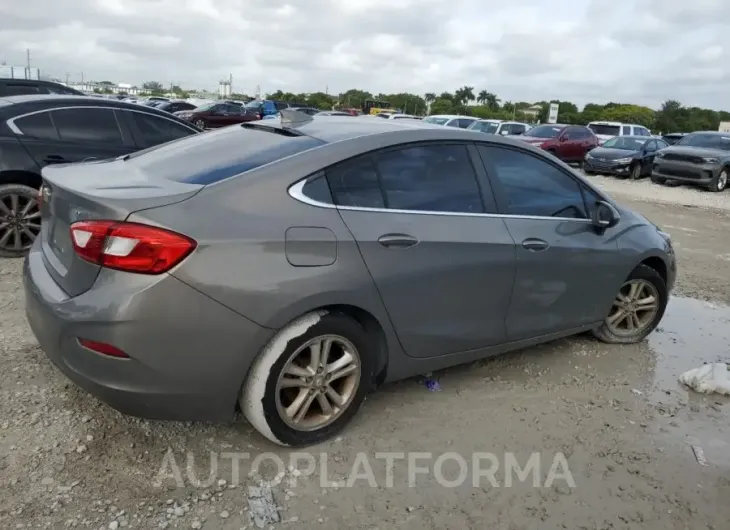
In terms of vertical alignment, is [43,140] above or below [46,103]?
below

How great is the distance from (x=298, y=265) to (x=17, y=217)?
4272mm

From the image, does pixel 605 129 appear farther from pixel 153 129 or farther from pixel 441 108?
pixel 441 108

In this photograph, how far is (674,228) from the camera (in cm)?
1032

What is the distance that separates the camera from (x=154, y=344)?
2.58m

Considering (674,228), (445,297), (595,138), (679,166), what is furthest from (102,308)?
(595,138)

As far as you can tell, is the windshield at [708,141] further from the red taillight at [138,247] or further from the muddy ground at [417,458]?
the red taillight at [138,247]

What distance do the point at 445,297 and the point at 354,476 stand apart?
1.04 m

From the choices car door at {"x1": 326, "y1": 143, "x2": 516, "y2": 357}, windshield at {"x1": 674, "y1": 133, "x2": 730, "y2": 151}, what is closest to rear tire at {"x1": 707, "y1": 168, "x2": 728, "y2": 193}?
windshield at {"x1": 674, "y1": 133, "x2": 730, "y2": 151}

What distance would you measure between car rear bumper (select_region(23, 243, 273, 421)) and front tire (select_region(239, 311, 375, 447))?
100mm

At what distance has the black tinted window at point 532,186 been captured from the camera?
12.3 feet

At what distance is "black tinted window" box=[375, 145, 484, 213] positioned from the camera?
329 centimetres

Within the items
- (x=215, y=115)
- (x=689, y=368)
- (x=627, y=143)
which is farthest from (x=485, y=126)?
(x=689, y=368)

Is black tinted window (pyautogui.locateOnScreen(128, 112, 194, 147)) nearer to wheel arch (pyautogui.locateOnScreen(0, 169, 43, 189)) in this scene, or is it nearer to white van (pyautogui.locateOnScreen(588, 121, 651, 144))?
wheel arch (pyautogui.locateOnScreen(0, 169, 43, 189))

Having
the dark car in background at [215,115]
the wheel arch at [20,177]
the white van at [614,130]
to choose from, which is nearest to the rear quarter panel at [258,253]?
the wheel arch at [20,177]
